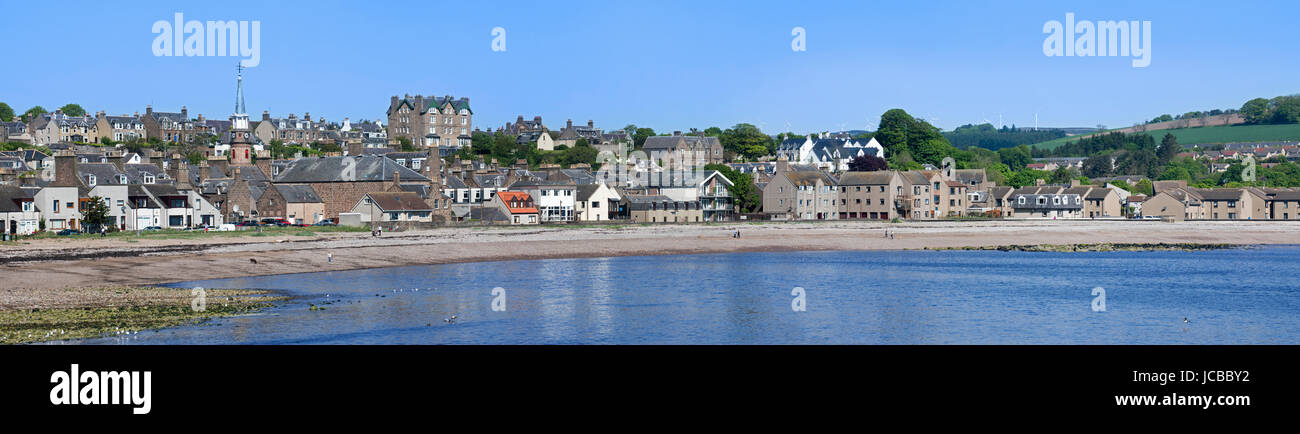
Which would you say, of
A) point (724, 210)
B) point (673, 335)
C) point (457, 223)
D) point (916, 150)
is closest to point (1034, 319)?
point (673, 335)

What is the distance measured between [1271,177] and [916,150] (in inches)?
1980

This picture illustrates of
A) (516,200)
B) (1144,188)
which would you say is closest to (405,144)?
(516,200)

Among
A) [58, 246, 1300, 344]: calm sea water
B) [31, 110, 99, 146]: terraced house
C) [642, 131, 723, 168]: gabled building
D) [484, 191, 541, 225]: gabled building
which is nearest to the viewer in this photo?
[58, 246, 1300, 344]: calm sea water

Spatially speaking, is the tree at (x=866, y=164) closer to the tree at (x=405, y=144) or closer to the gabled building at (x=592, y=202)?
the gabled building at (x=592, y=202)

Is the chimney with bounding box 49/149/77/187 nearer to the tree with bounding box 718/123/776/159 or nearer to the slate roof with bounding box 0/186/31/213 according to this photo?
the slate roof with bounding box 0/186/31/213

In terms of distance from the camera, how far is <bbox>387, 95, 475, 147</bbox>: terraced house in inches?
5856

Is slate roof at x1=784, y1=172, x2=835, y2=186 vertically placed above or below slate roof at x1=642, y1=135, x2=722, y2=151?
below

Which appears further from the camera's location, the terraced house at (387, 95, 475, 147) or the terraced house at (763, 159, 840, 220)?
the terraced house at (387, 95, 475, 147)

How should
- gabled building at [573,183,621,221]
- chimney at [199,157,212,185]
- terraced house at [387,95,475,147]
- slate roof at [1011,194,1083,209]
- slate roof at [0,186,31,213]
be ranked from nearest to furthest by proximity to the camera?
slate roof at [0,186,31,213], chimney at [199,157,212,185], gabled building at [573,183,621,221], slate roof at [1011,194,1083,209], terraced house at [387,95,475,147]

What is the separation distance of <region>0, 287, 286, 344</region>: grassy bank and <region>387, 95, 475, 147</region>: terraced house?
11144 cm

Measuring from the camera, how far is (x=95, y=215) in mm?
60656

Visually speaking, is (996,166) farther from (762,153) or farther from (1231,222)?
(1231,222)
